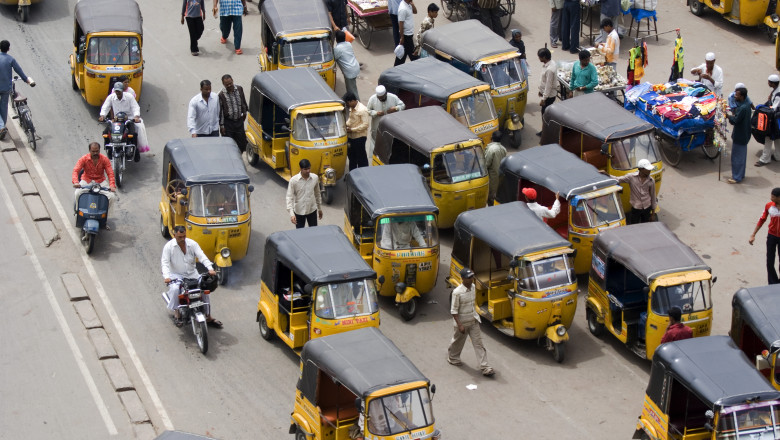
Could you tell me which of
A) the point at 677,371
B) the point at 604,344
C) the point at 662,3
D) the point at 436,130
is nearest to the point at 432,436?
the point at 677,371

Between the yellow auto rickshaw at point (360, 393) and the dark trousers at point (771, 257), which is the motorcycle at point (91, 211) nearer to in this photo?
the yellow auto rickshaw at point (360, 393)

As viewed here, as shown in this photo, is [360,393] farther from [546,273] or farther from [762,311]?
[762,311]

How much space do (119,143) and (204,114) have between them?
5.68 ft

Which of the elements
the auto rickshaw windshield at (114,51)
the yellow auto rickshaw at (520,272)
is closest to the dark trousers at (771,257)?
the yellow auto rickshaw at (520,272)

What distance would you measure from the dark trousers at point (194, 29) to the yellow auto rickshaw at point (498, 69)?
623 cm

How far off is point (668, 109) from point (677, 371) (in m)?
9.80

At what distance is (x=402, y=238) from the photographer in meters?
20.2

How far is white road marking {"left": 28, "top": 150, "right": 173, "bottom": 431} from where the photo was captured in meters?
18.0

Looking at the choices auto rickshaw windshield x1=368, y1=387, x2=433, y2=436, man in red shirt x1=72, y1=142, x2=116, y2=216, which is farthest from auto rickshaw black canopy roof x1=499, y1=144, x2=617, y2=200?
man in red shirt x1=72, y1=142, x2=116, y2=216

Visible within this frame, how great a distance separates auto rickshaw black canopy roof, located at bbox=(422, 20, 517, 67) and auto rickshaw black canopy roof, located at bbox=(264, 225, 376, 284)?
7.97m

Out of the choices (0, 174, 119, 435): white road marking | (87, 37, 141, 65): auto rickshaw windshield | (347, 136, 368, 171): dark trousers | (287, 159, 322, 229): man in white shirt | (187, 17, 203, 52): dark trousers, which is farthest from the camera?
(187, 17, 203, 52): dark trousers

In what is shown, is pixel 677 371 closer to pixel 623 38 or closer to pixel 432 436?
pixel 432 436

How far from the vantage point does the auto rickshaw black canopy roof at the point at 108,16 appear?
2622cm

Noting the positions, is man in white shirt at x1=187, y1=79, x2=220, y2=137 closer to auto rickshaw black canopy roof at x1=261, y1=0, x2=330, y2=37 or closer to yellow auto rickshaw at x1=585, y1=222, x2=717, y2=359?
auto rickshaw black canopy roof at x1=261, y1=0, x2=330, y2=37
